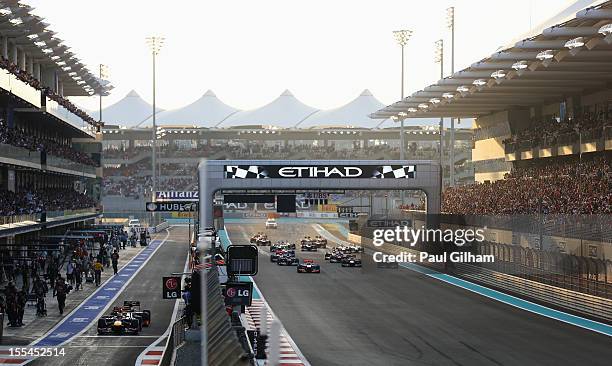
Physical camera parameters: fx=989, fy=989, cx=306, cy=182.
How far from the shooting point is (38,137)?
2393 inches

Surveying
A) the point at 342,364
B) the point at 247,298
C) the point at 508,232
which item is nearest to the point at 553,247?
the point at 508,232

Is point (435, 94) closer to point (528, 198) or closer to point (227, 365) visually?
point (528, 198)

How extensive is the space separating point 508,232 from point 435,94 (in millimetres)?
19171

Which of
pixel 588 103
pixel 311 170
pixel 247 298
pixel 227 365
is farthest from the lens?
pixel 588 103

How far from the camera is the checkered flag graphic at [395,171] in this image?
44.4 m

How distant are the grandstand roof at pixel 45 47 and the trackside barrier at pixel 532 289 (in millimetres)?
20475

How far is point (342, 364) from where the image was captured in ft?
73.4

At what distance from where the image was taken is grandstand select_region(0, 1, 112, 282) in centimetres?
4378

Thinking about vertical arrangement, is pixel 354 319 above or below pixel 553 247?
below

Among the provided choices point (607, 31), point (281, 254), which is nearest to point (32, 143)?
point (281, 254)

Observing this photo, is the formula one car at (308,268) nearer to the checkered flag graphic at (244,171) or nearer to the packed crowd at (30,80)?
the checkered flag graphic at (244,171)

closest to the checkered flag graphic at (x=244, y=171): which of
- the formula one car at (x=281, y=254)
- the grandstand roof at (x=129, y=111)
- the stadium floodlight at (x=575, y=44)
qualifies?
the stadium floodlight at (x=575, y=44)

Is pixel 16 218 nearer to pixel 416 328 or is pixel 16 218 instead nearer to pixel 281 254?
pixel 416 328

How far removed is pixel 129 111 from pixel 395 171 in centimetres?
12164
